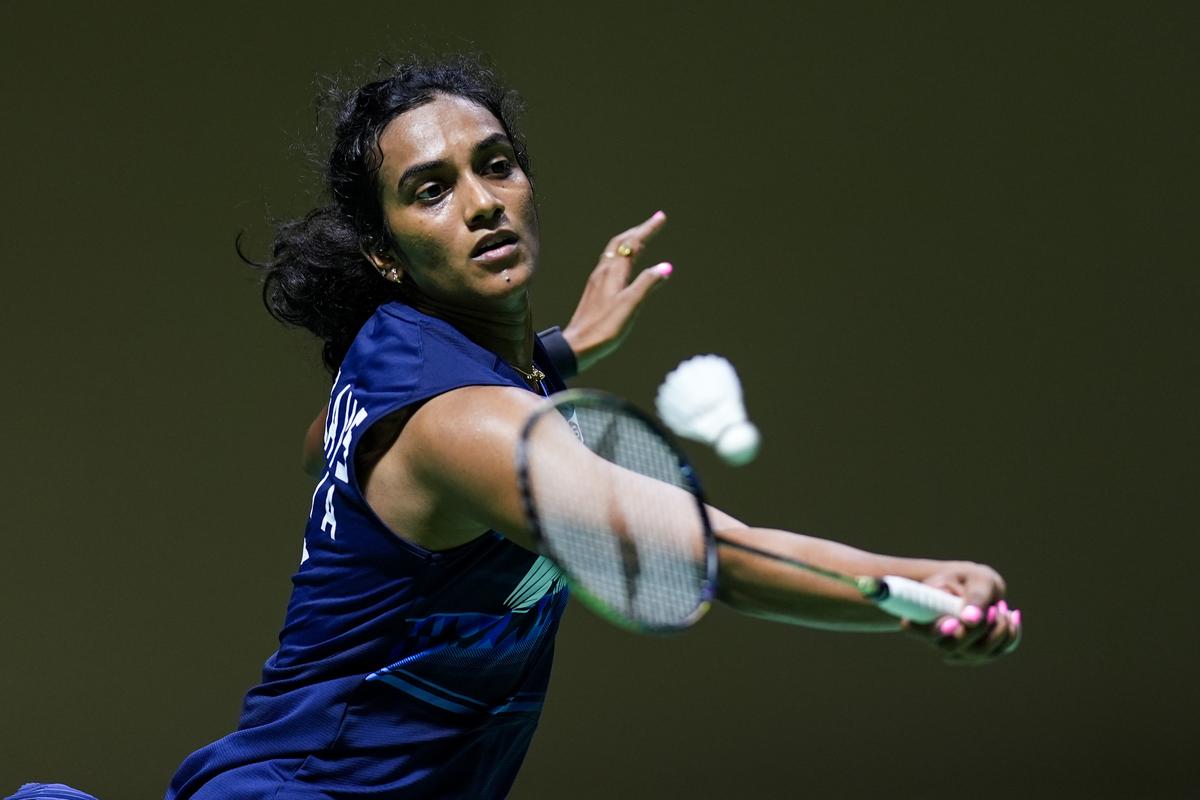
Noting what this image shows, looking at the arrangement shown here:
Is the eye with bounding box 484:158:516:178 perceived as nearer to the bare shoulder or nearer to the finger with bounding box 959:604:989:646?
the bare shoulder

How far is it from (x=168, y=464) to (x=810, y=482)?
68.3 inches

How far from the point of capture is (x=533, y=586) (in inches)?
74.0

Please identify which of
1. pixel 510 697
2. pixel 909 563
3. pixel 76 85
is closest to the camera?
pixel 909 563

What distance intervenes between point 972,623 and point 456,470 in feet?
1.71

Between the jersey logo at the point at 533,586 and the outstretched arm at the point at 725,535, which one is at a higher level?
the outstretched arm at the point at 725,535

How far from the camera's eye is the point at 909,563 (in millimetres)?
1561

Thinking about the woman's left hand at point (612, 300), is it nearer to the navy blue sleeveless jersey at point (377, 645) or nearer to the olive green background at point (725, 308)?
the navy blue sleeveless jersey at point (377, 645)

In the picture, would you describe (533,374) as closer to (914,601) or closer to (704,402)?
(704,402)

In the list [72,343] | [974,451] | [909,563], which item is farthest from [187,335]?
[909,563]

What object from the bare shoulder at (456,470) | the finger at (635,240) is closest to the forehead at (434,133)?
the bare shoulder at (456,470)

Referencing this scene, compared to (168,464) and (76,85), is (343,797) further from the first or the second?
(76,85)

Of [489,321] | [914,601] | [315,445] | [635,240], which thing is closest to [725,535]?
[914,601]

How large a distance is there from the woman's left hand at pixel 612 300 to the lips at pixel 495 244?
73 centimetres

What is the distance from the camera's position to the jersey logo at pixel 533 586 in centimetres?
186
